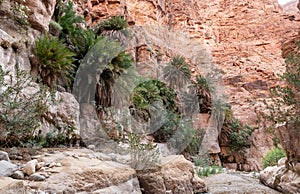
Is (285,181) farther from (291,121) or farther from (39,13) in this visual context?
(39,13)

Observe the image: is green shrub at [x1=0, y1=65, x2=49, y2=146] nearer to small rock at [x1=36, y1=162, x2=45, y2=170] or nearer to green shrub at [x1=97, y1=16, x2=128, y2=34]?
small rock at [x1=36, y1=162, x2=45, y2=170]

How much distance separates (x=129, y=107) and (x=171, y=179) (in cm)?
458

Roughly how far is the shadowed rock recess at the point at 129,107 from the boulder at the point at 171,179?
0.02 metres

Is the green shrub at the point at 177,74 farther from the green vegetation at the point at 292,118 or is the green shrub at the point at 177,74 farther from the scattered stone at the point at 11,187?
the scattered stone at the point at 11,187

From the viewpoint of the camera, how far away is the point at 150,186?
2908 mm

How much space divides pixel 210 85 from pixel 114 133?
7745 millimetres

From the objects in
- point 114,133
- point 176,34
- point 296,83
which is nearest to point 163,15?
point 176,34

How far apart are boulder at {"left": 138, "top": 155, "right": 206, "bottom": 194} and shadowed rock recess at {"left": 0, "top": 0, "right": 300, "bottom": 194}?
17mm

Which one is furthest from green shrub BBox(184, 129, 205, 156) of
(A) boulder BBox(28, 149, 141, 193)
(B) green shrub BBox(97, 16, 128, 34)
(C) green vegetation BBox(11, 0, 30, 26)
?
(C) green vegetation BBox(11, 0, 30, 26)

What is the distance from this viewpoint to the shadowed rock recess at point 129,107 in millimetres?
2705

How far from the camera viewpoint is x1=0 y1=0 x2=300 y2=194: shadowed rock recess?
2.71m

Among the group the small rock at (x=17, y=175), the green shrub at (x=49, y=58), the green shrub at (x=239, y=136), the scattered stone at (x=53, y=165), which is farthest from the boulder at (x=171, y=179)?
the green shrub at (x=239, y=136)

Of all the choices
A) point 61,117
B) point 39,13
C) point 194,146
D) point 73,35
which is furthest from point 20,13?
point 194,146

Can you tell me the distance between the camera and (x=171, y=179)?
318cm
